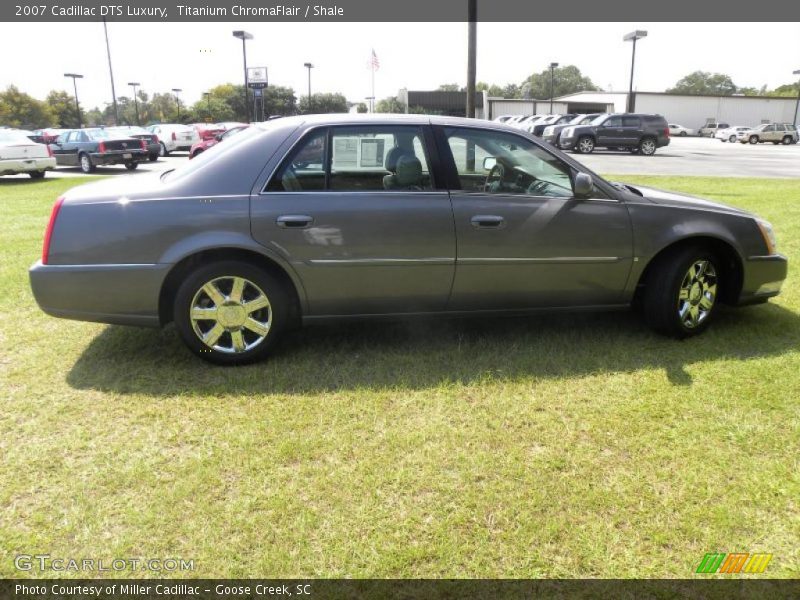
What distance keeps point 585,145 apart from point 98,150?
1924 cm

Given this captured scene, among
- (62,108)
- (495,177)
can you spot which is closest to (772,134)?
(495,177)

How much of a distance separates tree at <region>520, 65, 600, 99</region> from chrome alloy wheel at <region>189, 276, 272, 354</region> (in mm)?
144942

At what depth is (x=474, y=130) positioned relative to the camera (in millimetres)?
4133

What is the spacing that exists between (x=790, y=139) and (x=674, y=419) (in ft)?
171

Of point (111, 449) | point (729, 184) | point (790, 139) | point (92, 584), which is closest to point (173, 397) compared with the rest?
point (111, 449)

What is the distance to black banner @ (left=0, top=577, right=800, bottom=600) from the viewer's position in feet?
6.86

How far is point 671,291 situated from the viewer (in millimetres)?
4223

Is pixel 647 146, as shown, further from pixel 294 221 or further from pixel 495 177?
pixel 294 221

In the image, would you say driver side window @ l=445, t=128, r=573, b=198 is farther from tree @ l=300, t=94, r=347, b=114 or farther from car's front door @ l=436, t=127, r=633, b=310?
tree @ l=300, t=94, r=347, b=114

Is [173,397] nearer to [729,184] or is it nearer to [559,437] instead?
[559,437]

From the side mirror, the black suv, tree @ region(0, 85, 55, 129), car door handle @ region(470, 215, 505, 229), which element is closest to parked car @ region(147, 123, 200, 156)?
the black suv

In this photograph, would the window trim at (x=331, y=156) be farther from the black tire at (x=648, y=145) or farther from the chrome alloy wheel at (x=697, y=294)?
the black tire at (x=648, y=145)

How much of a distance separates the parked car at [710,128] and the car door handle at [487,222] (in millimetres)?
67632

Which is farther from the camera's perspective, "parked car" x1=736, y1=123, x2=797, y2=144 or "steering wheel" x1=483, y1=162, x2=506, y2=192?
"parked car" x1=736, y1=123, x2=797, y2=144
